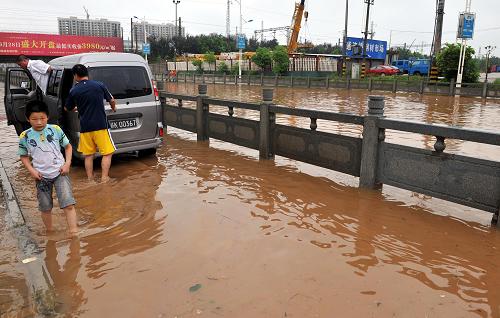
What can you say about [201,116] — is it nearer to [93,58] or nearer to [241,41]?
[93,58]

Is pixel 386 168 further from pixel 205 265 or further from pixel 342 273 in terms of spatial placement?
pixel 205 265

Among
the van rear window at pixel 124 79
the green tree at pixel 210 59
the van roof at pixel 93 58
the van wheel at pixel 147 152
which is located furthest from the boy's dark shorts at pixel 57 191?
the green tree at pixel 210 59

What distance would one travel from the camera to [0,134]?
439 inches

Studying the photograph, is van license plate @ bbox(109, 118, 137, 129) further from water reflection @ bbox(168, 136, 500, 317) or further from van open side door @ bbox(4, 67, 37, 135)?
van open side door @ bbox(4, 67, 37, 135)

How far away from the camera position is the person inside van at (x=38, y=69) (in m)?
7.17

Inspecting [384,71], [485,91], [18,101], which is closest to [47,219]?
[18,101]

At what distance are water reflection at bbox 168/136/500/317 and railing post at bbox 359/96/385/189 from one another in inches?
12.0

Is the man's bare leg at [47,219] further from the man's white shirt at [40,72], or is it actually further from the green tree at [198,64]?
the green tree at [198,64]

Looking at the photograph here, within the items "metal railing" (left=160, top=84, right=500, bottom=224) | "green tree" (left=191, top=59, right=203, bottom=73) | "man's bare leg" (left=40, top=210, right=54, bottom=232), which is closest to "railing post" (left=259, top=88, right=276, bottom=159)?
"metal railing" (left=160, top=84, right=500, bottom=224)

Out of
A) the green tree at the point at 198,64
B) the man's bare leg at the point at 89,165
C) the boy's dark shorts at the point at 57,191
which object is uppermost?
the green tree at the point at 198,64

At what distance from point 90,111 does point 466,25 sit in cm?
2466

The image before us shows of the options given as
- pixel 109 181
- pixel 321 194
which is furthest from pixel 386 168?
pixel 109 181

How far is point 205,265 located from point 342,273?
119 centimetres

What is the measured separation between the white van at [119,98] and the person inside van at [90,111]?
0.48 m
